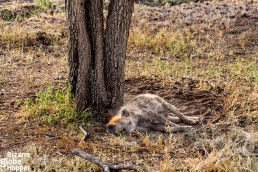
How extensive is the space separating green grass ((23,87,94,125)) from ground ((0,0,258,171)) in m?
0.06

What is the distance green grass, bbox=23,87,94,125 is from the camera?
6762mm

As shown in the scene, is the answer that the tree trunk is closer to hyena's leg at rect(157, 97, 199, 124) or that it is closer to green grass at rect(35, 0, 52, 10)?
hyena's leg at rect(157, 97, 199, 124)

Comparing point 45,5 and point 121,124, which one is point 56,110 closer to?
point 121,124

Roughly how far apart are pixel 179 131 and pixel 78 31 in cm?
209

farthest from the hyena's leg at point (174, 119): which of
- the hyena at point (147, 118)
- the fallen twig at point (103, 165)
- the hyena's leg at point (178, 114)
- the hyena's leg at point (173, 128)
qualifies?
the fallen twig at point (103, 165)

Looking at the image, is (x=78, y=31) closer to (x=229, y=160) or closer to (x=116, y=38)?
(x=116, y=38)

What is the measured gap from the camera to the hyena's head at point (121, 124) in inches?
253

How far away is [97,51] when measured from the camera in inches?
281

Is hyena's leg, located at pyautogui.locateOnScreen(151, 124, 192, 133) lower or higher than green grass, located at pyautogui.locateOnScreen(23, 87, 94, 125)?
lower

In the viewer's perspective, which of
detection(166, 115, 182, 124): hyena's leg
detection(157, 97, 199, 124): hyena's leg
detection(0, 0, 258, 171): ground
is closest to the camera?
detection(0, 0, 258, 171): ground

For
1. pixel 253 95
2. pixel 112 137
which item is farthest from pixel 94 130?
→ pixel 253 95

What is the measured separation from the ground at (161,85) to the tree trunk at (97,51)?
49 cm

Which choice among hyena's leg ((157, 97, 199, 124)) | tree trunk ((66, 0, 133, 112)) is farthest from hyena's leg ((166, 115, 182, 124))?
tree trunk ((66, 0, 133, 112))

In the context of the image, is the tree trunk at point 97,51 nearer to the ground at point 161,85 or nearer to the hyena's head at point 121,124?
the ground at point 161,85
